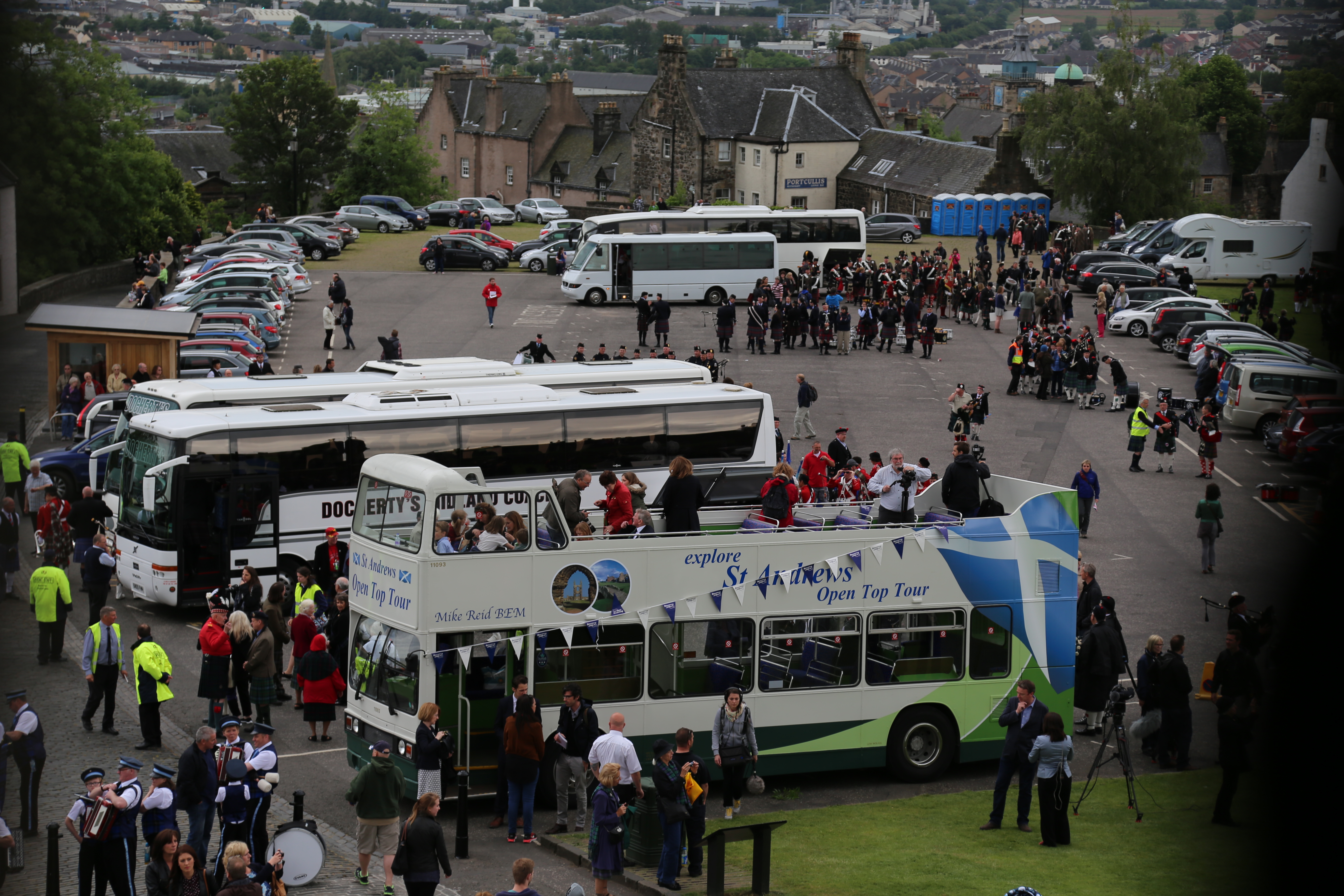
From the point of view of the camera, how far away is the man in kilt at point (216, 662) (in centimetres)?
1780

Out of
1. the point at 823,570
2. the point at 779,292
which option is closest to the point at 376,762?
the point at 823,570

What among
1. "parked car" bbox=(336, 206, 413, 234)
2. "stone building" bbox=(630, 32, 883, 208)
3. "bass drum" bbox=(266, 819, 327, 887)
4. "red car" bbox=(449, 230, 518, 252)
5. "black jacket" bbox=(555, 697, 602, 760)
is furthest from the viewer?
"stone building" bbox=(630, 32, 883, 208)

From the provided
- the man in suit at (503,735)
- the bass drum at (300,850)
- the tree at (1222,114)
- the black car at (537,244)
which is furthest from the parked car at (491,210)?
the bass drum at (300,850)

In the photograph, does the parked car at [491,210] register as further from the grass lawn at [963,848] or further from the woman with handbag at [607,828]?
the woman with handbag at [607,828]

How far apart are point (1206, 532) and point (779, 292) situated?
83.2 ft

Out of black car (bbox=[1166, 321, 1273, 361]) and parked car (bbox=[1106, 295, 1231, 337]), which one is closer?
black car (bbox=[1166, 321, 1273, 361])

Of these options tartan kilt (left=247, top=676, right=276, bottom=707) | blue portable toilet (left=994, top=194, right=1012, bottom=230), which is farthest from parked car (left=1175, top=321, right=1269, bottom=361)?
tartan kilt (left=247, top=676, right=276, bottom=707)

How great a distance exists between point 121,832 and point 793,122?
77.0m

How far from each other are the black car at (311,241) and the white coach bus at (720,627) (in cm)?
5137

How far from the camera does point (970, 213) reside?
7438cm

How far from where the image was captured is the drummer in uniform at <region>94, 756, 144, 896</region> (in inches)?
496

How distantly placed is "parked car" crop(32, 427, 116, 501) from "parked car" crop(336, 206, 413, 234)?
159ft

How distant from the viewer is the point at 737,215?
182ft

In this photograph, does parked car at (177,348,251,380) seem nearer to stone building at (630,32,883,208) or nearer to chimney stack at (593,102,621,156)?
stone building at (630,32,883,208)
